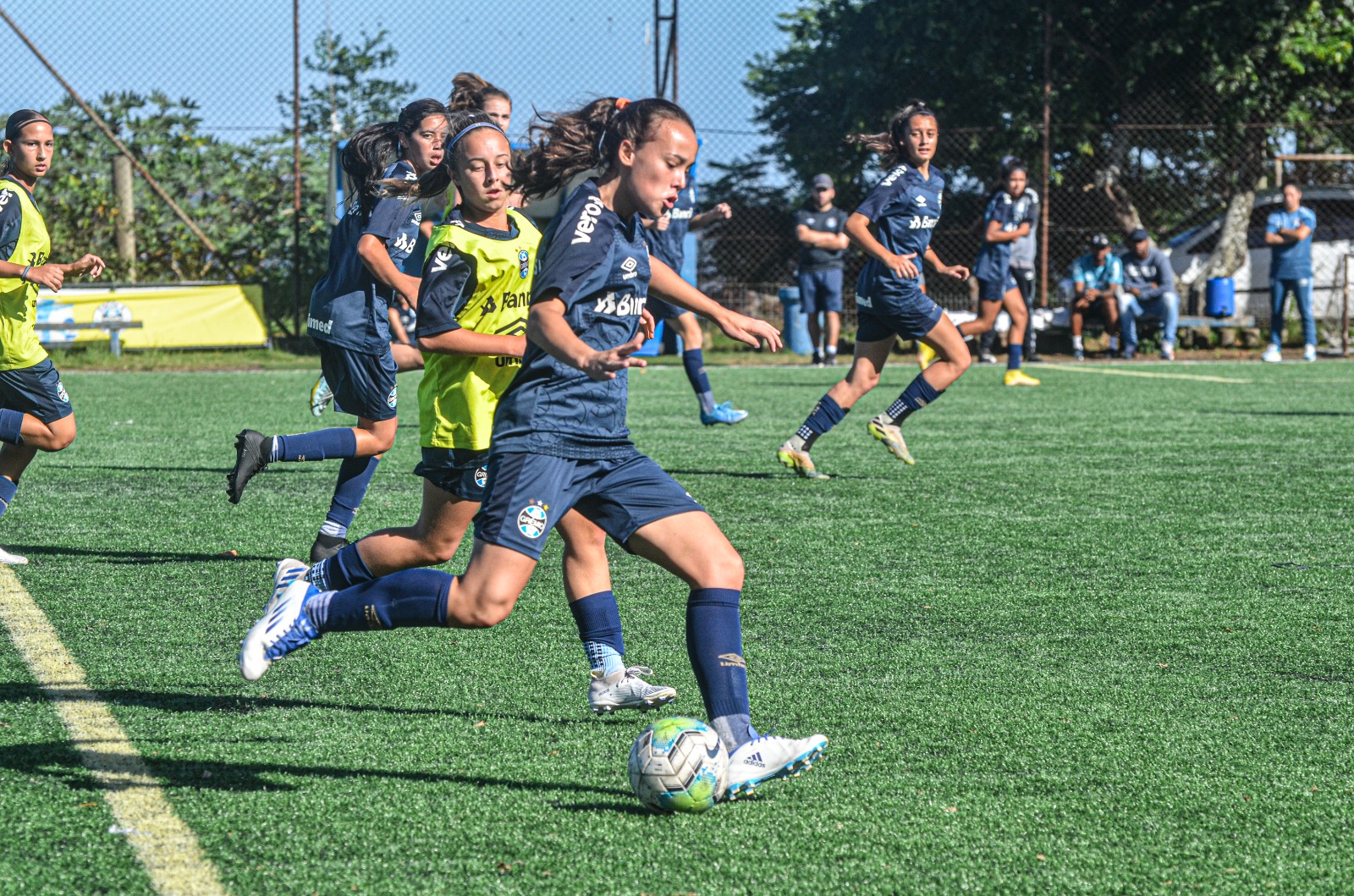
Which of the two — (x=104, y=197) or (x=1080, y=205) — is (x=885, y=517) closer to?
(x=104, y=197)

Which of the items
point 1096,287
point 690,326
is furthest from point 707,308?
point 1096,287

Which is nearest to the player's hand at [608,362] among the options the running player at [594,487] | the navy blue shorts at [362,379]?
the running player at [594,487]

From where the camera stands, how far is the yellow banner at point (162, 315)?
18703 millimetres

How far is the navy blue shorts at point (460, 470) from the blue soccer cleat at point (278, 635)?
2.19ft

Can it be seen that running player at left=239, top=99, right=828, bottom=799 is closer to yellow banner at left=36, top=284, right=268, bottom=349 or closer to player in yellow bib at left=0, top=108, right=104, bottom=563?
player in yellow bib at left=0, top=108, right=104, bottom=563

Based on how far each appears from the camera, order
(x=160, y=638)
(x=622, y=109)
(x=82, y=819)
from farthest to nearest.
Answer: (x=160, y=638) → (x=622, y=109) → (x=82, y=819)

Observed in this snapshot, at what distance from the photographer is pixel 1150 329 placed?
21609mm

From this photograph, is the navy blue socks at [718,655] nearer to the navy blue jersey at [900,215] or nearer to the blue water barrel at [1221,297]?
the navy blue jersey at [900,215]

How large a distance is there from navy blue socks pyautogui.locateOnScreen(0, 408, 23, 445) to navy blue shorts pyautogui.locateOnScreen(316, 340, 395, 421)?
1.35 meters

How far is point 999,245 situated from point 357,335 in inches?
377

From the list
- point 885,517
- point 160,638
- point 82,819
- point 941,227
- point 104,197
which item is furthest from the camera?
point 941,227

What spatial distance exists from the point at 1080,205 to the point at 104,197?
15.8 m

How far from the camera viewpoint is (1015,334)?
49.5ft

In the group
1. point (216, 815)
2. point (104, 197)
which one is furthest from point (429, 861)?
point (104, 197)
